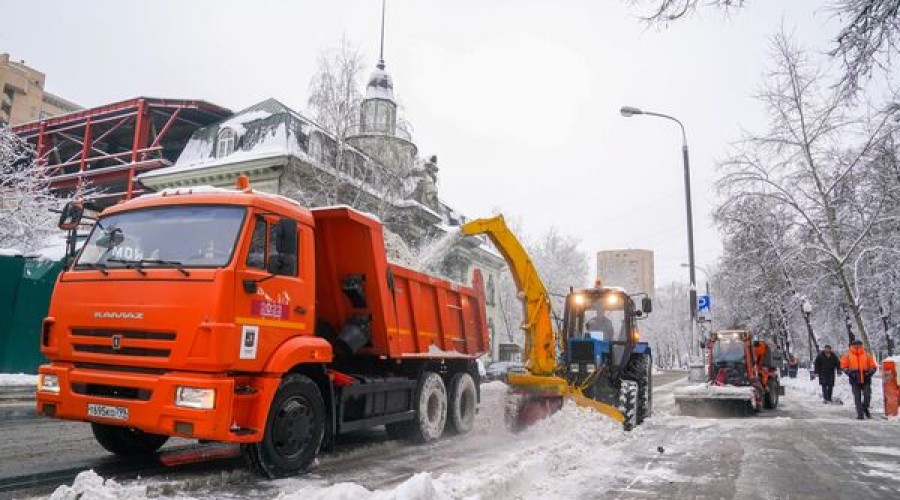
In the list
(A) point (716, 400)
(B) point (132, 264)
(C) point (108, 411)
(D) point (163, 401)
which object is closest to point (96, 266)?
(B) point (132, 264)

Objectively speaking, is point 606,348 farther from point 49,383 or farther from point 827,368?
point 827,368

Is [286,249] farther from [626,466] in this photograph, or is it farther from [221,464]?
[626,466]

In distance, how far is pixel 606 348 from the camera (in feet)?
37.2

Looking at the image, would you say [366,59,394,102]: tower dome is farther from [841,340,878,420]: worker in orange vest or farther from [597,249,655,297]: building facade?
[597,249,655,297]: building facade

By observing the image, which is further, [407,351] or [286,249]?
[407,351]

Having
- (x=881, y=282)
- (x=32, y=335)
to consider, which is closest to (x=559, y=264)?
(x=881, y=282)

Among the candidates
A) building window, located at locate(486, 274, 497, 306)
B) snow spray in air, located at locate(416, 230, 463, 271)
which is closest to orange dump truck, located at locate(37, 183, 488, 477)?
snow spray in air, located at locate(416, 230, 463, 271)

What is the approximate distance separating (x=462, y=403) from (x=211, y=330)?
18.6ft

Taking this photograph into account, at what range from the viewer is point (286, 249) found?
5.86m

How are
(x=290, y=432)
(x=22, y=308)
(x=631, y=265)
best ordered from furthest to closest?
(x=631, y=265) → (x=22, y=308) → (x=290, y=432)

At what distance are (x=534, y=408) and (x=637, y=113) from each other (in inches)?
533

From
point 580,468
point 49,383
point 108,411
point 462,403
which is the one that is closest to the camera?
point 108,411

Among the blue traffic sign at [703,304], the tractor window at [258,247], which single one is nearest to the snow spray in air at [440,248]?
the tractor window at [258,247]

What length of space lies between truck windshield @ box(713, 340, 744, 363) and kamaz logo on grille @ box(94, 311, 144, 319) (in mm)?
15001
